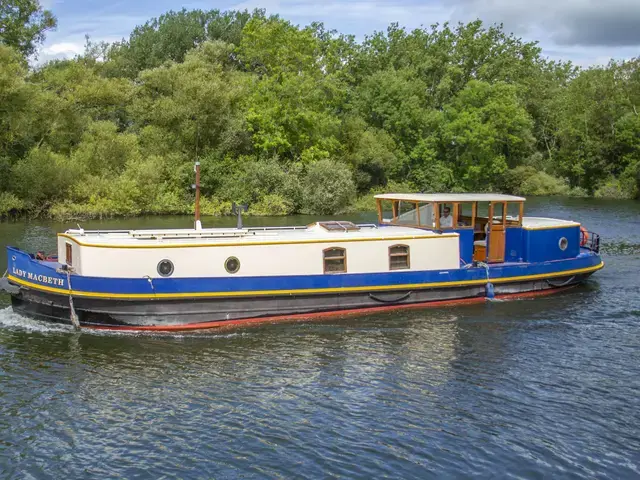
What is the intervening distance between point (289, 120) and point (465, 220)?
114ft

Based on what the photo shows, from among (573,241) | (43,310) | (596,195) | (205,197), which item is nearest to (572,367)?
(573,241)

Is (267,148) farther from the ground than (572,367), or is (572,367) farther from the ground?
(267,148)

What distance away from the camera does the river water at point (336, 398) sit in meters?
13.3

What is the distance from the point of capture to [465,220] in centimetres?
2547

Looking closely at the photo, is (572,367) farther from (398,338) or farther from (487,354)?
(398,338)

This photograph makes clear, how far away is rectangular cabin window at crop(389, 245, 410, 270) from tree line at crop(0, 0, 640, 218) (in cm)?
2991

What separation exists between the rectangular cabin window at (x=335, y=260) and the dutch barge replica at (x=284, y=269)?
0.03m

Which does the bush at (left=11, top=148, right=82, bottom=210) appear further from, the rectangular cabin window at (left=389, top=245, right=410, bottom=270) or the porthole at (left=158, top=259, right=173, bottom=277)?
the rectangular cabin window at (left=389, top=245, right=410, bottom=270)

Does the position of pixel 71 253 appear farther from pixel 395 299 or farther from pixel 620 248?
pixel 620 248

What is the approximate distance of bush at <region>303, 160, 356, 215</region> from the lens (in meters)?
53.3

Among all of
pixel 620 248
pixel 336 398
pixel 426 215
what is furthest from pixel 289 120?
pixel 336 398

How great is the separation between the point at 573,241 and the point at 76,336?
18443mm

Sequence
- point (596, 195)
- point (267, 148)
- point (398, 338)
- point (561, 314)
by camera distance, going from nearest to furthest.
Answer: point (398, 338), point (561, 314), point (267, 148), point (596, 195)

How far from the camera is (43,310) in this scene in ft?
68.9
